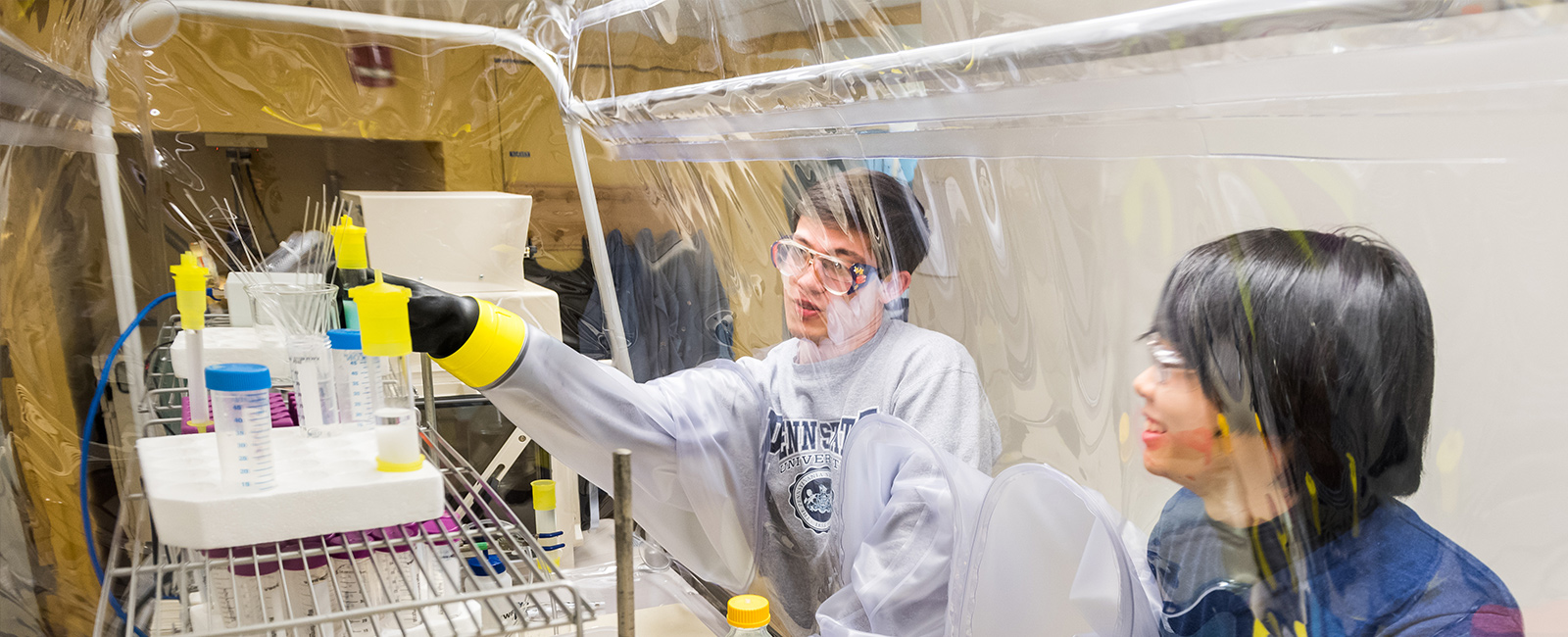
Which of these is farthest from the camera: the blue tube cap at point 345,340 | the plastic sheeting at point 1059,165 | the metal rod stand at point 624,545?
the blue tube cap at point 345,340

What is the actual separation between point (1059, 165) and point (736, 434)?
741 mm

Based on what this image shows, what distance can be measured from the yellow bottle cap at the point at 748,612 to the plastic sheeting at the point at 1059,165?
0.19 metres

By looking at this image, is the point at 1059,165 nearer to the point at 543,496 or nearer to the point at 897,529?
the point at 897,529

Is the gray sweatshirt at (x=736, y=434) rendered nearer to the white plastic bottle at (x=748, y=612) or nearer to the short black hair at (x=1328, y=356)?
the white plastic bottle at (x=748, y=612)

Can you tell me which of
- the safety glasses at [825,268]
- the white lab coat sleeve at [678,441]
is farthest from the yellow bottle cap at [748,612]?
the safety glasses at [825,268]

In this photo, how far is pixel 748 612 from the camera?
0.99 metres

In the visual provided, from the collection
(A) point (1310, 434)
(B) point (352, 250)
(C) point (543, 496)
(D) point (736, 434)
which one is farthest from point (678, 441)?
(A) point (1310, 434)

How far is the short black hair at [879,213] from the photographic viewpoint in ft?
2.85

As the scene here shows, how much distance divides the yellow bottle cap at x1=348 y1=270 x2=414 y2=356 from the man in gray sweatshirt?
275 millimetres

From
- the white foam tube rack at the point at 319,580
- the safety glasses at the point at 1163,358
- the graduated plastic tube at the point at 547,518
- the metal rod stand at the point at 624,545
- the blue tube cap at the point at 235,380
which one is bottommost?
the graduated plastic tube at the point at 547,518

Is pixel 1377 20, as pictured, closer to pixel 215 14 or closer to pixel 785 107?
pixel 785 107

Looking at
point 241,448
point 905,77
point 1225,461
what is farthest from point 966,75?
point 241,448

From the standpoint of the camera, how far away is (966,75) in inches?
27.9

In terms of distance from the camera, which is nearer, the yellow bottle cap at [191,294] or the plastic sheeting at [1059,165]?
the plastic sheeting at [1059,165]
